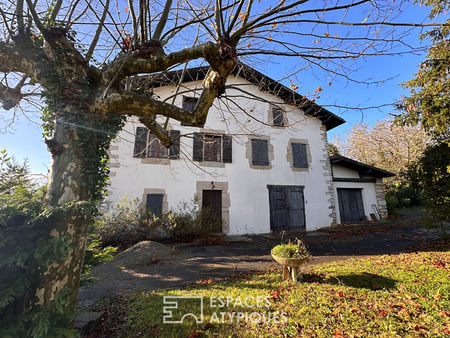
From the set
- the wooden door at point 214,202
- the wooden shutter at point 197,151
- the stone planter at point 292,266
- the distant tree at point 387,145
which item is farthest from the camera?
the distant tree at point 387,145

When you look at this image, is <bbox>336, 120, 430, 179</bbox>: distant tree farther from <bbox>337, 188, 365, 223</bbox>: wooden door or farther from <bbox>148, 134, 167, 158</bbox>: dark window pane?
<bbox>148, 134, 167, 158</bbox>: dark window pane

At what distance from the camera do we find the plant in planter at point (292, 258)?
3203mm

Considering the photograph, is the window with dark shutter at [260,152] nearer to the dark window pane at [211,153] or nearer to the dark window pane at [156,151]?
the dark window pane at [211,153]

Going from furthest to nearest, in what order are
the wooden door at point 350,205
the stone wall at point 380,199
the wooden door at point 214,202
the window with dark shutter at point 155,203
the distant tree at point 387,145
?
the distant tree at point 387,145
the stone wall at point 380,199
the wooden door at point 350,205
the wooden door at point 214,202
the window with dark shutter at point 155,203

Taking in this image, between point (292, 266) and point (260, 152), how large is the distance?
7.49 meters

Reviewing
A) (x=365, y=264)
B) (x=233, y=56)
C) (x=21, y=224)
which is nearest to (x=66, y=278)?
(x=21, y=224)

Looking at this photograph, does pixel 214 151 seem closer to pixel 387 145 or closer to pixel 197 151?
pixel 197 151

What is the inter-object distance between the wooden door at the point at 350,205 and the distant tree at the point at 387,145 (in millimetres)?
7547

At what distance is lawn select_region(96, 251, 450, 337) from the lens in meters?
2.14

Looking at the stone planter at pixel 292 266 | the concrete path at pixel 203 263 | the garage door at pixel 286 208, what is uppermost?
the garage door at pixel 286 208

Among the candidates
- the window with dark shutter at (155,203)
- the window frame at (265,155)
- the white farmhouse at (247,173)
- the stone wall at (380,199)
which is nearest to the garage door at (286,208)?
the white farmhouse at (247,173)

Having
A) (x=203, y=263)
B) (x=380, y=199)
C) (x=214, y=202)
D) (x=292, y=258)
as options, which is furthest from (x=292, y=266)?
(x=380, y=199)

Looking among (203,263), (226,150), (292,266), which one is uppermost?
(226,150)

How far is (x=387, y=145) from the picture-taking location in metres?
17.8
